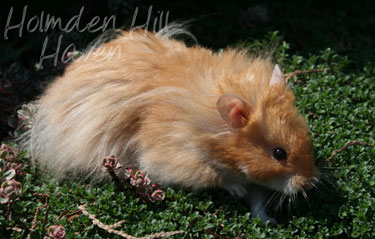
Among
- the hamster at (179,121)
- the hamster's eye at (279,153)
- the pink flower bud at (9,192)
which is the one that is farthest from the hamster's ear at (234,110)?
the pink flower bud at (9,192)

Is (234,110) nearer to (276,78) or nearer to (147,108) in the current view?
(276,78)

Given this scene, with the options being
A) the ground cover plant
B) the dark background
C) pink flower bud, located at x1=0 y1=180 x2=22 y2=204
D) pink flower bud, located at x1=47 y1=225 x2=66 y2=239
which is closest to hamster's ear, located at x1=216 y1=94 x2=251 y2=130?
the ground cover plant

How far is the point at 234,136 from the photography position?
3.21m

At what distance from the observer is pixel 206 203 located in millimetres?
3475

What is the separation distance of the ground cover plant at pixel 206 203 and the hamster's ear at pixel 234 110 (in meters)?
0.66

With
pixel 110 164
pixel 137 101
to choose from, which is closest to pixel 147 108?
pixel 137 101

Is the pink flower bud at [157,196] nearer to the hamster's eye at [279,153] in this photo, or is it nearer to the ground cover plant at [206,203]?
the ground cover plant at [206,203]

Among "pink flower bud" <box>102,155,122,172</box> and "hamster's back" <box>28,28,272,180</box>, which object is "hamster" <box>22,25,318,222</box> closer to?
Answer: "hamster's back" <box>28,28,272,180</box>

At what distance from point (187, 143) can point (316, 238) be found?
106cm

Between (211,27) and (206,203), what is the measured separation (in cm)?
249

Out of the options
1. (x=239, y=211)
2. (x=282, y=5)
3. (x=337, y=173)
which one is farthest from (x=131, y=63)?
(x=282, y=5)

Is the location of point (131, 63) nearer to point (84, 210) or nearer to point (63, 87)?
point (63, 87)

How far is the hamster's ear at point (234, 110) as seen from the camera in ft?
10.2

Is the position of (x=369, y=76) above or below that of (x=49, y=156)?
above
